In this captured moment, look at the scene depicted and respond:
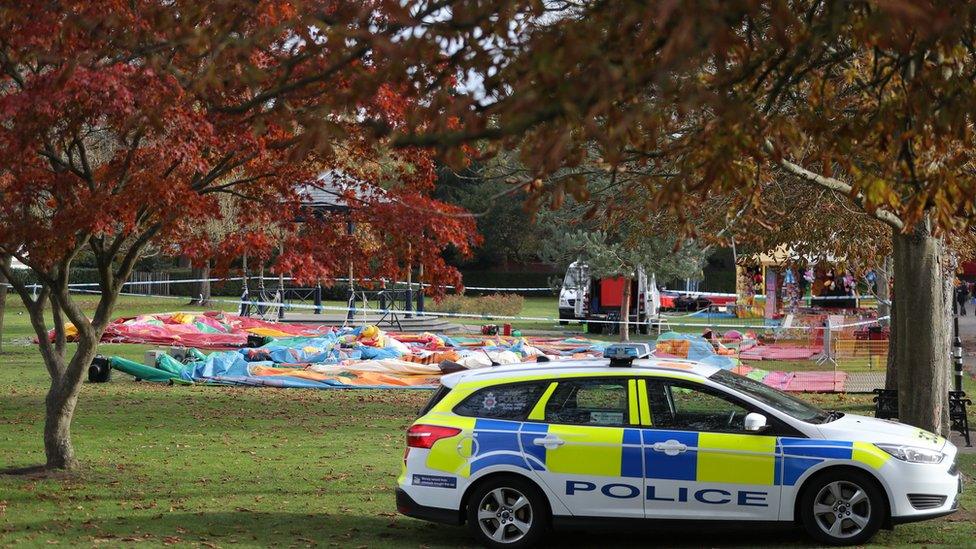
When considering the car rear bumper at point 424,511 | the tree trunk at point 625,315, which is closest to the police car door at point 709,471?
the car rear bumper at point 424,511

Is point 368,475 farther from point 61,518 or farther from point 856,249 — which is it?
point 856,249

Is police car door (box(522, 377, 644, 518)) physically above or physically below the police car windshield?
below

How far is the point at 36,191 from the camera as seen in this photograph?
39.3 feet

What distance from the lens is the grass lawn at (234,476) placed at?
397 inches

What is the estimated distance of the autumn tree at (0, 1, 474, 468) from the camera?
10.2m

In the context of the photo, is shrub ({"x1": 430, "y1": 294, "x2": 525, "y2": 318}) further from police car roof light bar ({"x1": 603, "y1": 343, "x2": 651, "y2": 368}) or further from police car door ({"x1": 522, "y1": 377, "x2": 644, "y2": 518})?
police car door ({"x1": 522, "y1": 377, "x2": 644, "y2": 518})

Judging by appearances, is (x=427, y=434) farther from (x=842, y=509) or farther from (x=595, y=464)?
(x=842, y=509)

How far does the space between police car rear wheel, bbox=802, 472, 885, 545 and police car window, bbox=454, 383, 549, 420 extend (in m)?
2.13

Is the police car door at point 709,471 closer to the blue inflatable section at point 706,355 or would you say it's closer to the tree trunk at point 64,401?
the tree trunk at point 64,401

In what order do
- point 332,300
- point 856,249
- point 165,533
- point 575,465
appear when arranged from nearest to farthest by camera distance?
point 575,465
point 165,533
point 856,249
point 332,300

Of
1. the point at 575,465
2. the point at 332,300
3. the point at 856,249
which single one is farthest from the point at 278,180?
the point at 332,300

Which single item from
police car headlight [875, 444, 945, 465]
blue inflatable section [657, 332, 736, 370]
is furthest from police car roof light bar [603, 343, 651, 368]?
blue inflatable section [657, 332, 736, 370]

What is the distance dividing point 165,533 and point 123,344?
21374 mm

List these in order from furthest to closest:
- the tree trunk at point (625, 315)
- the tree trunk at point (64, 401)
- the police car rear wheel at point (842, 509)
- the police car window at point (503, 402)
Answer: the tree trunk at point (625, 315), the tree trunk at point (64, 401), the police car window at point (503, 402), the police car rear wheel at point (842, 509)
